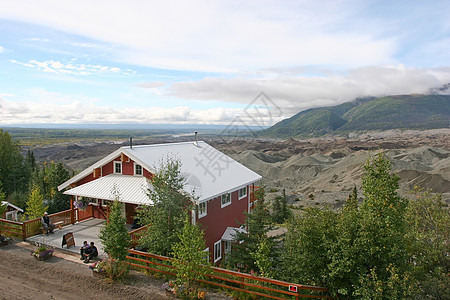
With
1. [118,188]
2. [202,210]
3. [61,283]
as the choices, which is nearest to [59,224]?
[118,188]

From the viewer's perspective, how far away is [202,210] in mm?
17938

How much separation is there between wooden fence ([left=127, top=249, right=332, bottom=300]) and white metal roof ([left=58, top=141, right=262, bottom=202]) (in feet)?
12.9

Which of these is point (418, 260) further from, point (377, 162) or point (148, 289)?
point (148, 289)

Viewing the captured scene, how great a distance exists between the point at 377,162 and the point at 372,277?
161 inches

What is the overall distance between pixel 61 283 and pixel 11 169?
4371 centimetres

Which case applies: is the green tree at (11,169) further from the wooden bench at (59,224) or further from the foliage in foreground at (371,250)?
the foliage in foreground at (371,250)

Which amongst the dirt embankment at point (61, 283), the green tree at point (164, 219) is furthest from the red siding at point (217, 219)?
the dirt embankment at point (61, 283)

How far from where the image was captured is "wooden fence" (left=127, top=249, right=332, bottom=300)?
10.5m

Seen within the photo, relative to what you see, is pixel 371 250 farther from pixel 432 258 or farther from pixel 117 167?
pixel 117 167

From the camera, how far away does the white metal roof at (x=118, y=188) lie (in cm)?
1700

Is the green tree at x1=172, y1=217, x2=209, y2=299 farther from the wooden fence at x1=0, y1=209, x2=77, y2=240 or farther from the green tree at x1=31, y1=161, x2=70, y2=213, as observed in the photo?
the green tree at x1=31, y1=161, x2=70, y2=213

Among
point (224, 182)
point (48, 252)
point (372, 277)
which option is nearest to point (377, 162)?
point (372, 277)

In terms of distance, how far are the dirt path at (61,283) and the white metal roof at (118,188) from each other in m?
4.21

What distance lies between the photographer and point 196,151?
24.8m
